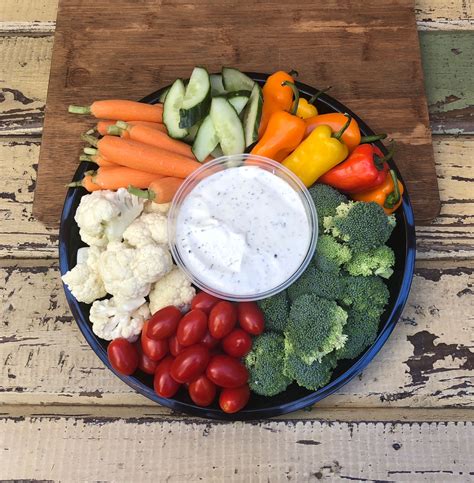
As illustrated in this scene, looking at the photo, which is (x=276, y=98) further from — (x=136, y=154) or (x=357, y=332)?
(x=357, y=332)

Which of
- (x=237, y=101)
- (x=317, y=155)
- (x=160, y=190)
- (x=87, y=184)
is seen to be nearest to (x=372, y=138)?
(x=317, y=155)

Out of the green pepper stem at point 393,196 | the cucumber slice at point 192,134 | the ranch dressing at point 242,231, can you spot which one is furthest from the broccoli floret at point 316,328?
the cucumber slice at point 192,134

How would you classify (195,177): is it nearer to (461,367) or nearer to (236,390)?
(236,390)

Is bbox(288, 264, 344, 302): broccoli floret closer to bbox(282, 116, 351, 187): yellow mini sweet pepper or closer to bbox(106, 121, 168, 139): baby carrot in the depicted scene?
bbox(282, 116, 351, 187): yellow mini sweet pepper

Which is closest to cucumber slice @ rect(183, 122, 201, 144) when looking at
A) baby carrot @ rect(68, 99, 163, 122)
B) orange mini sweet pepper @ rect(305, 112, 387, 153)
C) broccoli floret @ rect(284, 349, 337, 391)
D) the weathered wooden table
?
baby carrot @ rect(68, 99, 163, 122)

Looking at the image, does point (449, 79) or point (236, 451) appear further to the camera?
point (449, 79)

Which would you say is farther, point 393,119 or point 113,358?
point 393,119

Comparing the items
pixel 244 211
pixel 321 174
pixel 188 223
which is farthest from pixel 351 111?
pixel 188 223
